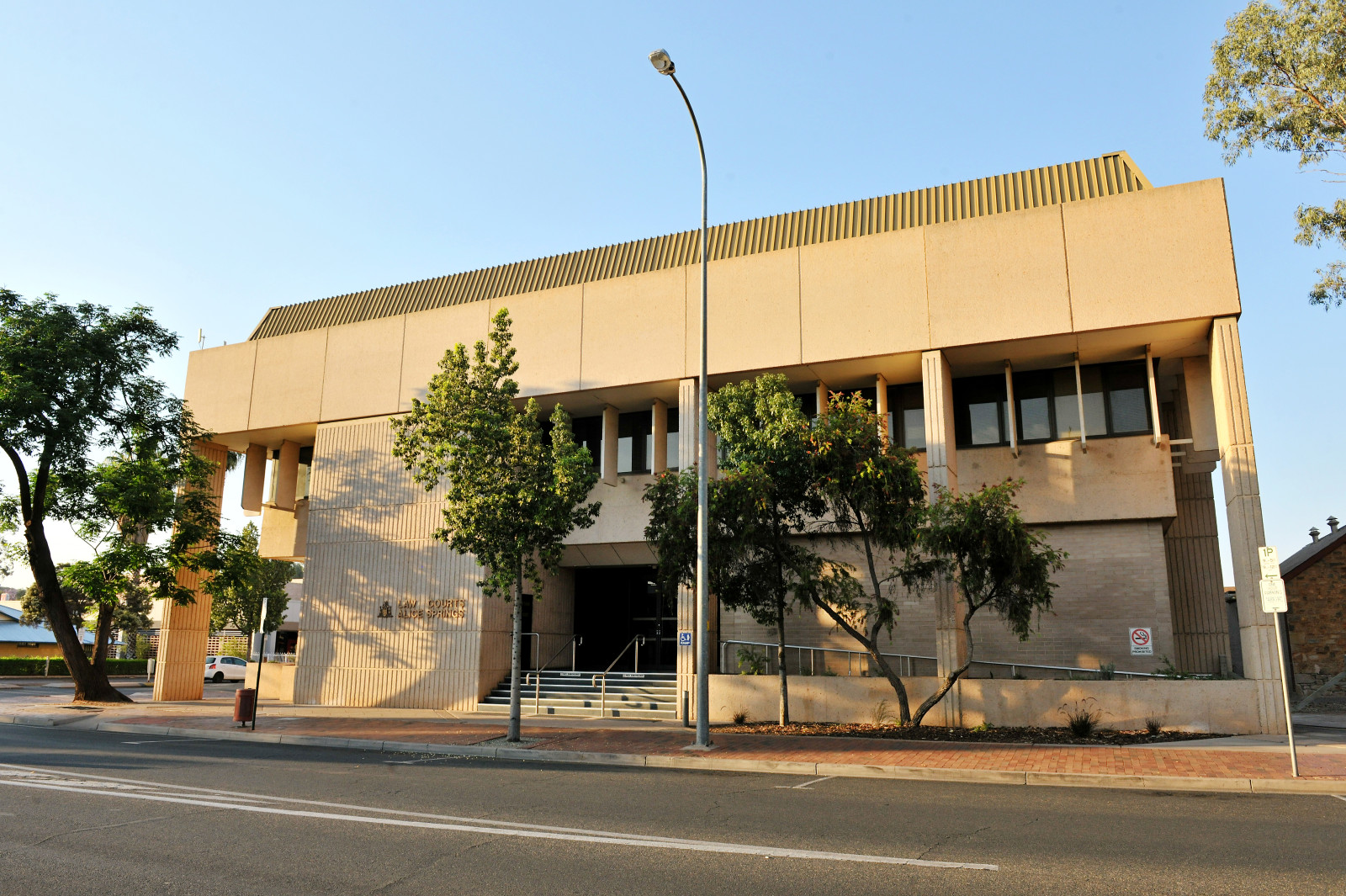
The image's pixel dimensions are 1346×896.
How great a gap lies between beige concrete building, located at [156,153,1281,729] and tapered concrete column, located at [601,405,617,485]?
0.14m

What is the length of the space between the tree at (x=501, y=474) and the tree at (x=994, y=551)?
6.57 metres

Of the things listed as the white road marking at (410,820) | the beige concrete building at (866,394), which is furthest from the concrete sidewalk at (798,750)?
the white road marking at (410,820)

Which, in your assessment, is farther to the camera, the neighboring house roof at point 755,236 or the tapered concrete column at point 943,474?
the neighboring house roof at point 755,236

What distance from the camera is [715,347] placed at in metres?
22.7

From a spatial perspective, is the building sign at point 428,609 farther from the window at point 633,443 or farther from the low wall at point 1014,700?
the low wall at point 1014,700

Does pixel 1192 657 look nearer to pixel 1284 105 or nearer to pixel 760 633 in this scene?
pixel 760 633

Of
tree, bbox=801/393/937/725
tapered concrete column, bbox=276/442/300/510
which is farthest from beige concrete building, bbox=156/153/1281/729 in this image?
tree, bbox=801/393/937/725

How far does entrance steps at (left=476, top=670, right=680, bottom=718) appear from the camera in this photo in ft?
72.2

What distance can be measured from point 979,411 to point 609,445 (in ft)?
32.7

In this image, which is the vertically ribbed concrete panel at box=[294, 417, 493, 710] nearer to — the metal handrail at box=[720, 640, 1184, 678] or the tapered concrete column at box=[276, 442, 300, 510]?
the tapered concrete column at box=[276, 442, 300, 510]

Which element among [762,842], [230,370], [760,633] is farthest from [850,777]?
[230,370]

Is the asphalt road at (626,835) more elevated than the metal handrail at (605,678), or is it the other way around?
the metal handrail at (605,678)

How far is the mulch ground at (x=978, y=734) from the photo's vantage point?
15.8 metres

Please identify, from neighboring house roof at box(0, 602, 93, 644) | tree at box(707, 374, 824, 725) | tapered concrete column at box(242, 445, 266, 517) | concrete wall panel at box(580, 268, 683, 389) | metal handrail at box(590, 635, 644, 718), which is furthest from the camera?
neighboring house roof at box(0, 602, 93, 644)
